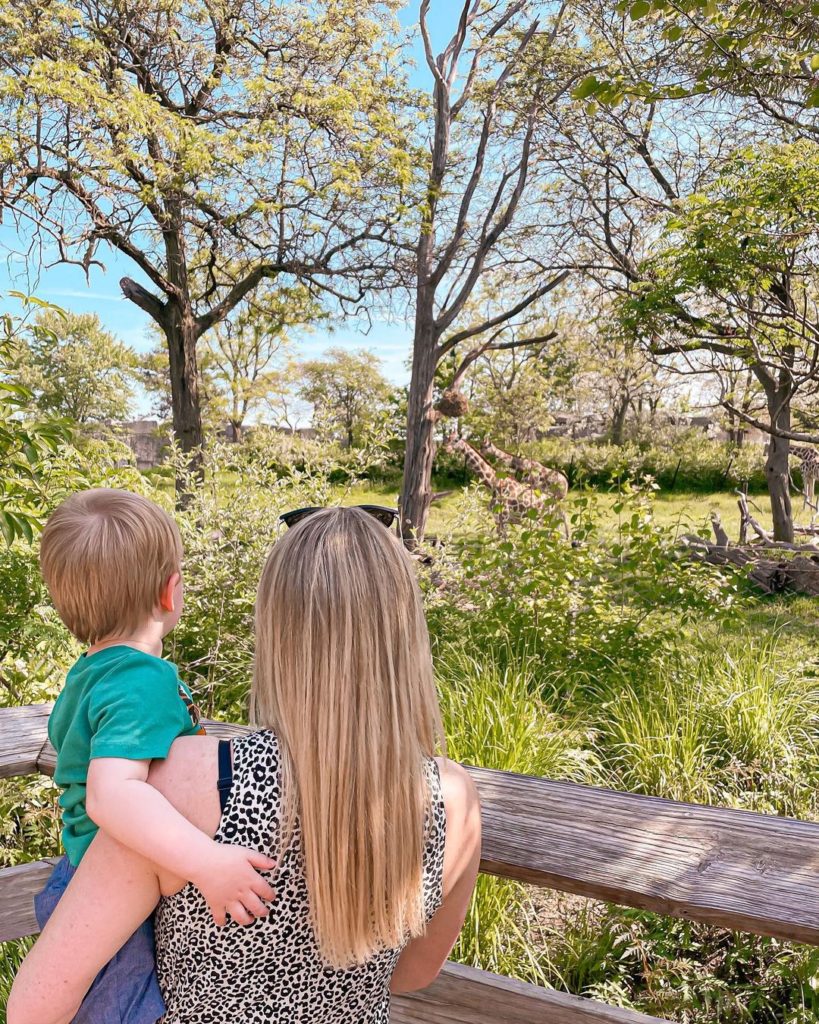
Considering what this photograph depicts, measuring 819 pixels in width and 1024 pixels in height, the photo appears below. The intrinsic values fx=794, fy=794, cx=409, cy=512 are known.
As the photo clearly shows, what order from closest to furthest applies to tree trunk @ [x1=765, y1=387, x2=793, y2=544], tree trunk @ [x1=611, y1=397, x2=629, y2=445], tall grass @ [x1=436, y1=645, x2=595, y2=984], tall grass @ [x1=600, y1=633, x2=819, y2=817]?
1. tall grass @ [x1=436, y1=645, x2=595, y2=984]
2. tall grass @ [x1=600, y1=633, x2=819, y2=817]
3. tree trunk @ [x1=765, y1=387, x2=793, y2=544]
4. tree trunk @ [x1=611, y1=397, x2=629, y2=445]

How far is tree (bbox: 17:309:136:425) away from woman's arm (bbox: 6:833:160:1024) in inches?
1135

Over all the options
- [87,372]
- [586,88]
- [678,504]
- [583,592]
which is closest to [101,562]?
[586,88]

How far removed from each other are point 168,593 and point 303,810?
48 cm

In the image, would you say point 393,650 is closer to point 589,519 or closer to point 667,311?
point 589,519

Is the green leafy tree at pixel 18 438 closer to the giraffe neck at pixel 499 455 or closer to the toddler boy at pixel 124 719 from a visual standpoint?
the toddler boy at pixel 124 719

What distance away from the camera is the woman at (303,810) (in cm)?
92

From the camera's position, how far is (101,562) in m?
1.19

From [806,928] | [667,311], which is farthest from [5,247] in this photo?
[806,928]

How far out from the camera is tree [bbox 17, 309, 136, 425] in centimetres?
2864

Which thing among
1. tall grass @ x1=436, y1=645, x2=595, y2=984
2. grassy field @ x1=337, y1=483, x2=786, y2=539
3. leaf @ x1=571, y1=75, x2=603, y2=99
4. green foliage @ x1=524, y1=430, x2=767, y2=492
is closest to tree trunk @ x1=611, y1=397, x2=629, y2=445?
green foliage @ x1=524, y1=430, x2=767, y2=492

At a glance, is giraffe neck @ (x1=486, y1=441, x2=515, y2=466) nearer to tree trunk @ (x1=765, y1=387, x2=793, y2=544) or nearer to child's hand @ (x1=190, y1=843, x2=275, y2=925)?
tree trunk @ (x1=765, y1=387, x2=793, y2=544)

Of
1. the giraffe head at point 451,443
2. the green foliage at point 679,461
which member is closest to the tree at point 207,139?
the giraffe head at point 451,443

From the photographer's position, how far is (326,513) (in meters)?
1.01

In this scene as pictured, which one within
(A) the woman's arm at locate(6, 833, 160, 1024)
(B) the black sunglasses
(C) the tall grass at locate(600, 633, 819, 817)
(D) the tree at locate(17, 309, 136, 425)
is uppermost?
(D) the tree at locate(17, 309, 136, 425)
